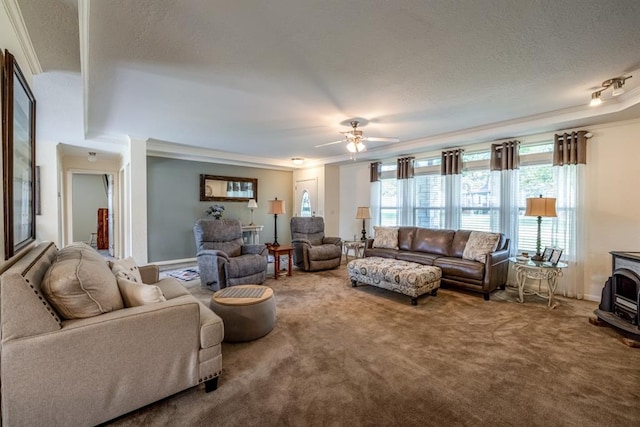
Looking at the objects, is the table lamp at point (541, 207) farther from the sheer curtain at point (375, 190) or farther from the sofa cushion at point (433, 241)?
the sheer curtain at point (375, 190)

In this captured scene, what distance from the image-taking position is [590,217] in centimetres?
387

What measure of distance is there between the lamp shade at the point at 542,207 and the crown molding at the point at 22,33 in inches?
204

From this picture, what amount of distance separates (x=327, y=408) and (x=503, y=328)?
2233 millimetres

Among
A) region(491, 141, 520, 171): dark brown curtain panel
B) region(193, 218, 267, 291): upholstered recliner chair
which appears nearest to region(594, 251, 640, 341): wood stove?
region(491, 141, 520, 171): dark brown curtain panel

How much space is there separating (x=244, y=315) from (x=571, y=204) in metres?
4.58

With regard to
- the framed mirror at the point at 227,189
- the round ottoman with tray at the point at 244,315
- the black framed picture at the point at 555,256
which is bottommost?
the round ottoman with tray at the point at 244,315

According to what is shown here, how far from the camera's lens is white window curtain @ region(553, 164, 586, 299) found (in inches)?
154

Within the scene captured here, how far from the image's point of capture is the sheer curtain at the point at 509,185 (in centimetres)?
446

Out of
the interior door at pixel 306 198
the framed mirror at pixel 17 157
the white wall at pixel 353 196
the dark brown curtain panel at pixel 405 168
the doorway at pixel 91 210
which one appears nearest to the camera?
the framed mirror at pixel 17 157

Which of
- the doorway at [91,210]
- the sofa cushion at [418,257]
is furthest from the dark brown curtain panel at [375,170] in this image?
the doorway at [91,210]

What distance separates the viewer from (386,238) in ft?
17.7

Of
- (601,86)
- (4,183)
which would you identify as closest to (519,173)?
(601,86)

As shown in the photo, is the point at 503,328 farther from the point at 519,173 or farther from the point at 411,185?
the point at 411,185

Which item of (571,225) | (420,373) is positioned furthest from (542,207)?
(420,373)
